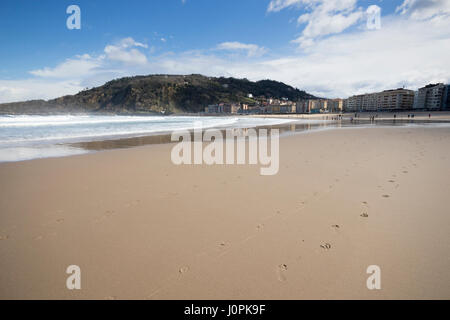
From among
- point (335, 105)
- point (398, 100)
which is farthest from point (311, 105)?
point (398, 100)

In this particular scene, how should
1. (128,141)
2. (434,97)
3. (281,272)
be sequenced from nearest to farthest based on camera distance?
(281,272), (128,141), (434,97)

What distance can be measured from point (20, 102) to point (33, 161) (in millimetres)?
181873

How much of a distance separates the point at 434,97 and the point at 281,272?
122203mm

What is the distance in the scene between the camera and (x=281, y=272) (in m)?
2.27

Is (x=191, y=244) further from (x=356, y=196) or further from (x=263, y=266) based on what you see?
(x=356, y=196)

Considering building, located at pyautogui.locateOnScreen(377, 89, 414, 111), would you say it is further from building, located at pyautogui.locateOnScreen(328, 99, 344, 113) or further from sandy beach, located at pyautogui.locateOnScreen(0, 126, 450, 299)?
sandy beach, located at pyautogui.locateOnScreen(0, 126, 450, 299)

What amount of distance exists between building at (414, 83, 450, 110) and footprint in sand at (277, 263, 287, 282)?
113151 mm

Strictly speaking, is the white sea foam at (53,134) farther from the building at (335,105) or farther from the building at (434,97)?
the building at (335,105)

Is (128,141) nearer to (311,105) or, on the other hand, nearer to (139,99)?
(139,99)

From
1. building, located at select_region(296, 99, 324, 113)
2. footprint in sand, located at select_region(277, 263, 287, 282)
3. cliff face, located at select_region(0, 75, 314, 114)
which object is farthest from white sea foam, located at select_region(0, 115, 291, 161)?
building, located at select_region(296, 99, 324, 113)

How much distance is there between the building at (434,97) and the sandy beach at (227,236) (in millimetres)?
110787
